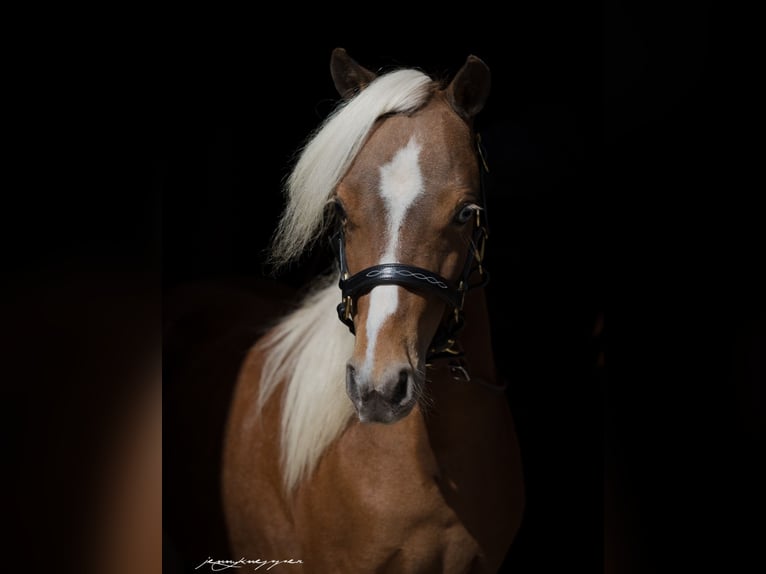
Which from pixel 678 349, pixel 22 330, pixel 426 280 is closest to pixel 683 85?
pixel 678 349

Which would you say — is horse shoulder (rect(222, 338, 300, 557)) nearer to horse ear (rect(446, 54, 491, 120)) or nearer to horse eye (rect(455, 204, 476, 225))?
horse eye (rect(455, 204, 476, 225))

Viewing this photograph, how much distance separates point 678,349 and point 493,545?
2.43ft

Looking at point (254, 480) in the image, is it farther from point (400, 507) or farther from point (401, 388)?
point (401, 388)

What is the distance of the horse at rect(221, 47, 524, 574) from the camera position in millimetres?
1635

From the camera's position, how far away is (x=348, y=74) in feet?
6.46

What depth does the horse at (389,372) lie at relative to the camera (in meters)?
1.63

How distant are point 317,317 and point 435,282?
0.70 m

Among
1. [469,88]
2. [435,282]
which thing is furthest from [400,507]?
[469,88]

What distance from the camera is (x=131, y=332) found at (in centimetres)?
198

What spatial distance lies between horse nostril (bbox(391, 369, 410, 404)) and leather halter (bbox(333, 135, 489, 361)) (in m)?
0.20

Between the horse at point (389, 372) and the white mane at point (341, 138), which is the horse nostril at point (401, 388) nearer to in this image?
the horse at point (389, 372)
